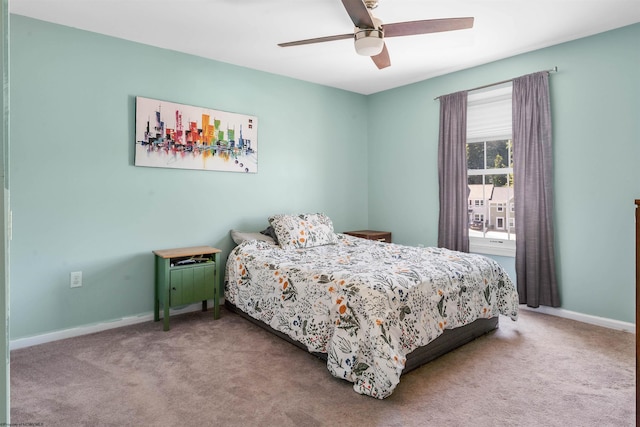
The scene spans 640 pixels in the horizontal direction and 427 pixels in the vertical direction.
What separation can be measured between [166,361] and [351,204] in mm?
3118

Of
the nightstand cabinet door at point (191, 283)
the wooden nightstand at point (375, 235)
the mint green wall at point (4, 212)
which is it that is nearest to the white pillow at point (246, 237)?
the nightstand cabinet door at point (191, 283)

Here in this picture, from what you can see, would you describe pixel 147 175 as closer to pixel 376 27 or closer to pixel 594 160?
pixel 376 27

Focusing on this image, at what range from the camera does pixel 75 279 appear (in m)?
2.95

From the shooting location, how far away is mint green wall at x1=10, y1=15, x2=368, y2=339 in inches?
108

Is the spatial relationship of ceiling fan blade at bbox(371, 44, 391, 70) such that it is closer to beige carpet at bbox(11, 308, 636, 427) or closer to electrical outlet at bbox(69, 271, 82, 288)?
beige carpet at bbox(11, 308, 636, 427)

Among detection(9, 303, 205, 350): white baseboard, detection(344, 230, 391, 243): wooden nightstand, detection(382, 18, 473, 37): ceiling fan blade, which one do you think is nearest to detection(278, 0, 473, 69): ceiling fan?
detection(382, 18, 473, 37): ceiling fan blade

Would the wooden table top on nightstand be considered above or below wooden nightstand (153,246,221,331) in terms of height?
above

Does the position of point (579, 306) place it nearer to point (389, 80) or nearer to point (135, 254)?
point (389, 80)

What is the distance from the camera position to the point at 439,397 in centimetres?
201

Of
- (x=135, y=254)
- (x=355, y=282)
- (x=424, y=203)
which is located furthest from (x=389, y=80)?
(x=135, y=254)

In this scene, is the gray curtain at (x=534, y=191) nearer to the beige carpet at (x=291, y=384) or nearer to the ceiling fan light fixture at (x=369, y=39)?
the beige carpet at (x=291, y=384)

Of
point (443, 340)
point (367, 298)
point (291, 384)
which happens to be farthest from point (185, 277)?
point (443, 340)

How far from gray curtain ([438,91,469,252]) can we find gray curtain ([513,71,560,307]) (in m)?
0.55

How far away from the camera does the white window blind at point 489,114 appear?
12.2 ft
